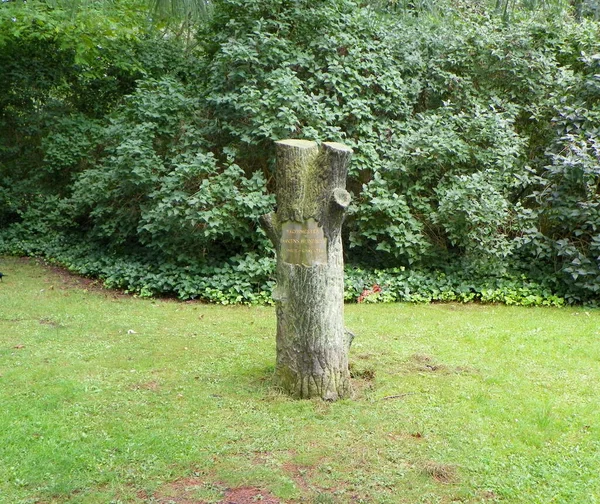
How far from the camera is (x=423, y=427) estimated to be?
4.45 metres

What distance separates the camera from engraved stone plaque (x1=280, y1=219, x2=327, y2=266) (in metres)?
4.82

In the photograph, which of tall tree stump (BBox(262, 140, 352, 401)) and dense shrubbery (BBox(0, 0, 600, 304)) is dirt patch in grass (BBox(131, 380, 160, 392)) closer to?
tall tree stump (BBox(262, 140, 352, 401))

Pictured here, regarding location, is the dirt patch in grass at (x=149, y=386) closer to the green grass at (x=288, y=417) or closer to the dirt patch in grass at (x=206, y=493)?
the green grass at (x=288, y=417)

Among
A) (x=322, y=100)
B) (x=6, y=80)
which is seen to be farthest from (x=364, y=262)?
(x=6, y=80)

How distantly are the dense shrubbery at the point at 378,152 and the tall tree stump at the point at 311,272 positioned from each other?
12.3 feet

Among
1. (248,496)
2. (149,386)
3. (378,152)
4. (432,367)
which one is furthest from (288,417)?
(378,152)

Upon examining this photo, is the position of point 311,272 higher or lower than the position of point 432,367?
higher

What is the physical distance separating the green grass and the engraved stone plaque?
106 cm

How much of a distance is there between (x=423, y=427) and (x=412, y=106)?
6.84 metres

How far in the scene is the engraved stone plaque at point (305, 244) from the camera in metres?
4.82

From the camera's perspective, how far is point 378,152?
9805 mm

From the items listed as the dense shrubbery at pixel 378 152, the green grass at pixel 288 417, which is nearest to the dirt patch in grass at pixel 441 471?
the green grass at pixel 288 417

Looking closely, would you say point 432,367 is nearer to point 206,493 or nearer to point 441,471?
point 441,471

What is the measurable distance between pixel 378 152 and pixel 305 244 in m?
5.31
